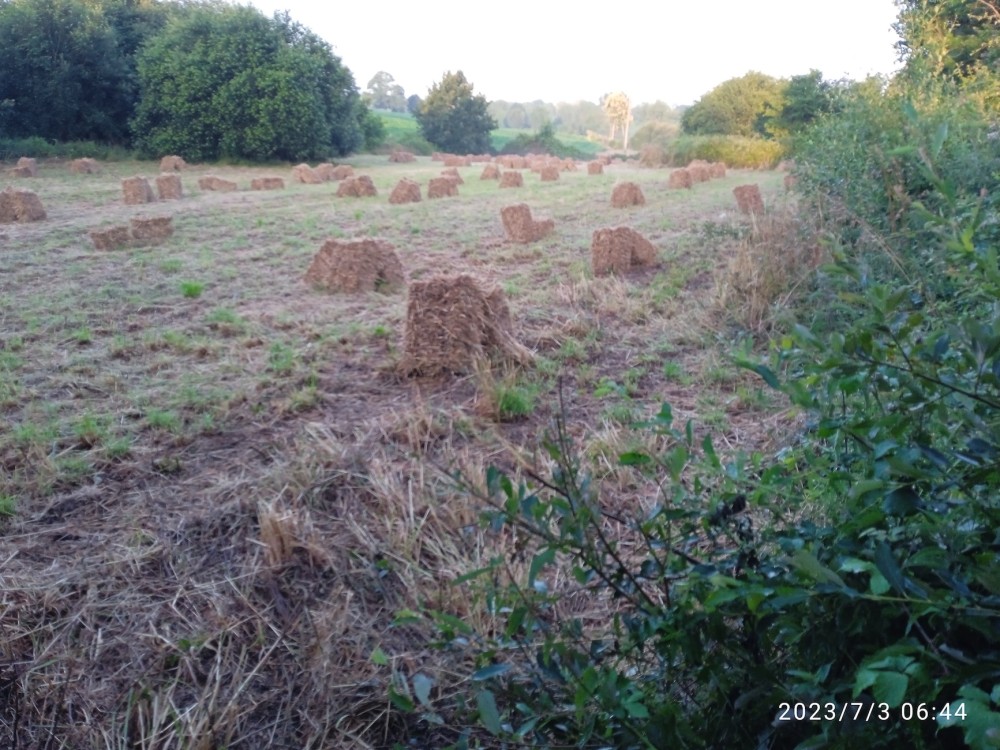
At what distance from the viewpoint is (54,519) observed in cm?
351

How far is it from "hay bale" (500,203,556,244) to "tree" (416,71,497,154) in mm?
34766

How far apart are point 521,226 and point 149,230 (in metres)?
4.33

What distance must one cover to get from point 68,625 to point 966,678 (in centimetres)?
288

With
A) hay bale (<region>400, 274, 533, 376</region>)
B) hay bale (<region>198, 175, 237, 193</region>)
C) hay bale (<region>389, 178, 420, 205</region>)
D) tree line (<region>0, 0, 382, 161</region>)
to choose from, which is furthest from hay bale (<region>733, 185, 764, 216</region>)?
tree line (<region>0, 0, 382, 161</region>)

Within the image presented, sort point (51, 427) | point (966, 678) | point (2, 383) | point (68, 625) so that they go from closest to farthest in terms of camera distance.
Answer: point (966, 678) → point (68, 625) → point (51, 427) → point (2, 383)

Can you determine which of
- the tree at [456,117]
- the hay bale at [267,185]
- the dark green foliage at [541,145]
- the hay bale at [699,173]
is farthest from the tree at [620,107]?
the hay bale at [267,185]

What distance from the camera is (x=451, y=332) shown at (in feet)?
16.4

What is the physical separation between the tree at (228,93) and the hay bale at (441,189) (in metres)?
14.0

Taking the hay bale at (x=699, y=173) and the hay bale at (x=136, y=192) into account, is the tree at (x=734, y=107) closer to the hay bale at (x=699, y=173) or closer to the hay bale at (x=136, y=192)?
the hay bale at (x=699, y=173)

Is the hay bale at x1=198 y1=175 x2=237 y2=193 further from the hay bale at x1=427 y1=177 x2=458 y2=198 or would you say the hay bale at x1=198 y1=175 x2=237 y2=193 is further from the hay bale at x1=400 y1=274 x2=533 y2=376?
the hay bale at x1=400 y1=274 x2=533 y2=376

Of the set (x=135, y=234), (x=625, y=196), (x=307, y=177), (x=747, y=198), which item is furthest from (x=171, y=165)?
(x=747, y=198)

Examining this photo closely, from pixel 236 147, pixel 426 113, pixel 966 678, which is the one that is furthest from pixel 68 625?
pixel 426 113

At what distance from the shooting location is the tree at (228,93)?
89.0 ft

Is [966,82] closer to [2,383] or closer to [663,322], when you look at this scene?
[663,322]
